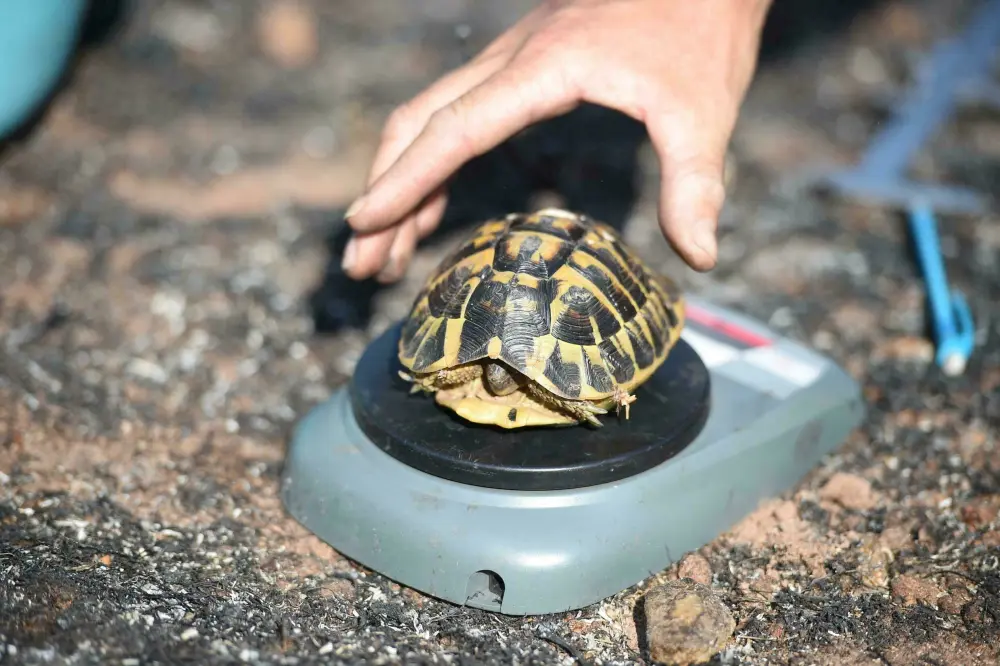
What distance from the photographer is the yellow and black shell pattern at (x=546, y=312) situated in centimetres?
207

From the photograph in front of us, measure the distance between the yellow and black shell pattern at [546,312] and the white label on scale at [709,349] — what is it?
13.7 inches

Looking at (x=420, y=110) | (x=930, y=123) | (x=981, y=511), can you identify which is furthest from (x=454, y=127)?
(x=930, y=123)

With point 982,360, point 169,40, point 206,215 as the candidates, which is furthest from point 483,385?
point 169,40

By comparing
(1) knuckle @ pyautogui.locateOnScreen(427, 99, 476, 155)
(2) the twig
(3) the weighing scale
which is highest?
(1) knuckle @ pyautogui.locateOnScreen(427, 99, 476, 155)

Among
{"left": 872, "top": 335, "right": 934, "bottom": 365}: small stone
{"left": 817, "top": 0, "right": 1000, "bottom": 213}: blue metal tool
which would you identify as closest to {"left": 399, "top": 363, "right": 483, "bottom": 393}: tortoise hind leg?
{"left": 872, "top": 335, "right": 934, "bottom": 365}: small stone

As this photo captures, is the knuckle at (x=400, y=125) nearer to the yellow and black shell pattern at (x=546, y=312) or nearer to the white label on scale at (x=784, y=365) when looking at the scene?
the yellow and black shell pattern at (x=546, y=312)

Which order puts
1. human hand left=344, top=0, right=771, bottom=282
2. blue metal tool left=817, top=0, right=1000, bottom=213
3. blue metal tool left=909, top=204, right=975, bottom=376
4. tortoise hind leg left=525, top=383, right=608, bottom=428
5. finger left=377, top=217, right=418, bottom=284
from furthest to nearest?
blue metal tool left=817, top=0, right=1000, bottom=213 → blue metal tool left=909, top=204, right=975, bottom=376 → finger left=377, top=217, right=418, bottom=284 → human hand left=344, top=0, right=771, bottom=282 → tortoise hind leg left=525, top=383, right=608, bottom=428

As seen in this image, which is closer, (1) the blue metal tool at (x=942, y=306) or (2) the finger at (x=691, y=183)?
(2) the finger at (x=691, y=183)

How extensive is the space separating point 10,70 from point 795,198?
3.03 meters

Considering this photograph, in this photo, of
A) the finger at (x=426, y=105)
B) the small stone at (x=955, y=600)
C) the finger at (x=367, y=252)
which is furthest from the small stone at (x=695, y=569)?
the finger at (x=426, y=105)

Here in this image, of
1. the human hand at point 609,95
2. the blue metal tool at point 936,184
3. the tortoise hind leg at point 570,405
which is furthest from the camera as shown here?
the blue metal tool at point 936,184

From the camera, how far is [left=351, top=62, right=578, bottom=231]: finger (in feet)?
7.51

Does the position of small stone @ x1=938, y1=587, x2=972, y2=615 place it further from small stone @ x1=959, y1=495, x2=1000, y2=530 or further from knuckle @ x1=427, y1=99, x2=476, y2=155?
knuckle @ x1=427, y1=99, x2=476, y2=155

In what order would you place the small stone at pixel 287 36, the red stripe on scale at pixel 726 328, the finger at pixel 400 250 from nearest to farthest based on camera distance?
the finger at pixel 400 250 < the red stripe on scale at pixel 726 328 < the small stone at pixel 287 36
